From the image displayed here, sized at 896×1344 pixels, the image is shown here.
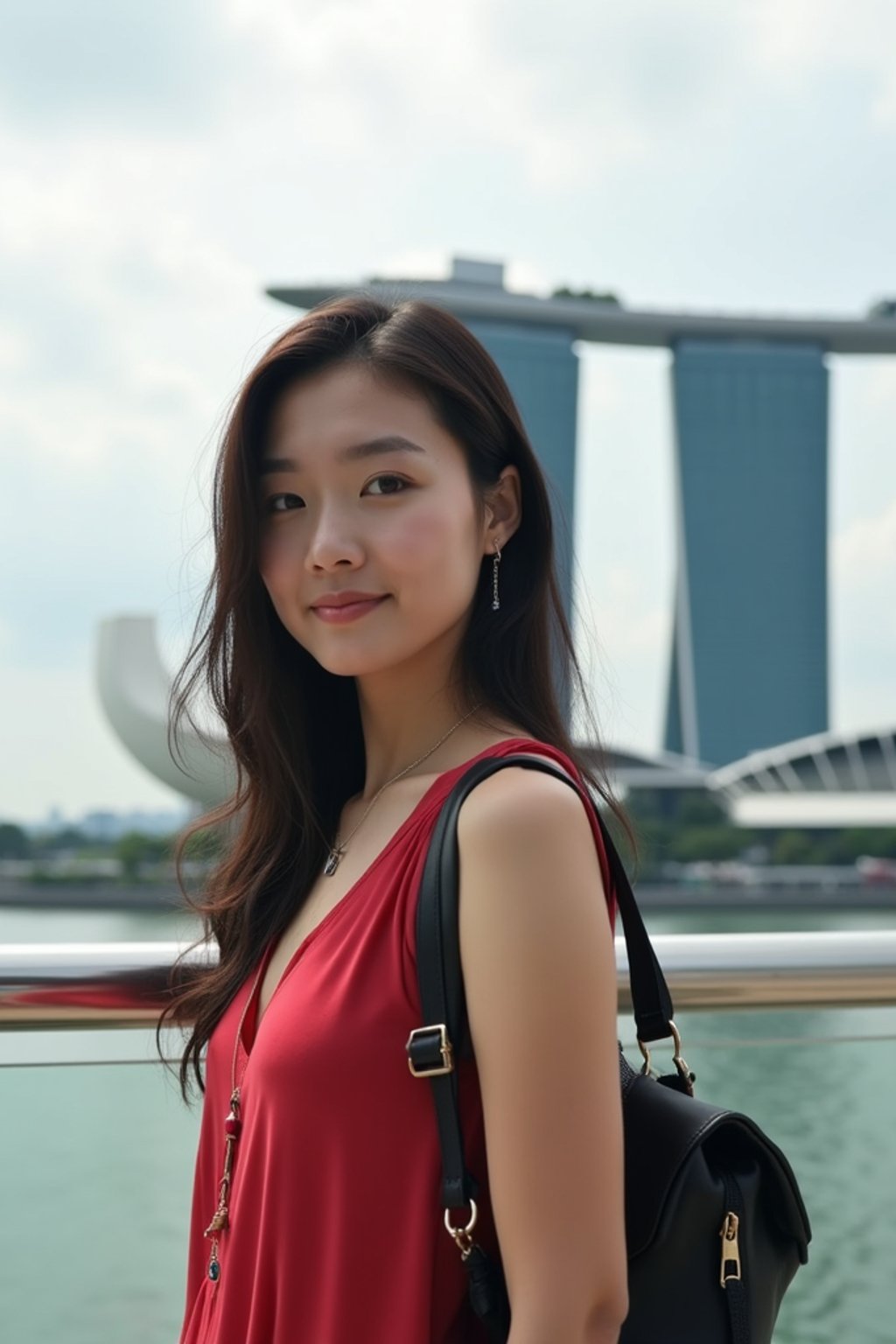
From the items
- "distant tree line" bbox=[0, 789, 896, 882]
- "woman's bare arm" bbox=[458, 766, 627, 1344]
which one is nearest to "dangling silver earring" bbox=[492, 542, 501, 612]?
"woman's bare arm" bbox=[458, 766, 627, 1344]

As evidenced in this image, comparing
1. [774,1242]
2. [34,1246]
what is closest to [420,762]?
→ [774,1242]

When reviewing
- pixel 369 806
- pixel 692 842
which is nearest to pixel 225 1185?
pixel 369 806

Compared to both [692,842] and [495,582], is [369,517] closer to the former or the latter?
[495,582]

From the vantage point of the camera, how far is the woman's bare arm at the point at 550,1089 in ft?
2.76

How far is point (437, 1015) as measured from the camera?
0.88 metres

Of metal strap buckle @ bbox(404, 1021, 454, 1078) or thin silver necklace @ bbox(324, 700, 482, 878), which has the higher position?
thin silver necklace @ bbox(324, 700, 482, 878)

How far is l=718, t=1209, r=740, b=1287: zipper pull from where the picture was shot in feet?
2.97

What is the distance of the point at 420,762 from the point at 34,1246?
0.66m

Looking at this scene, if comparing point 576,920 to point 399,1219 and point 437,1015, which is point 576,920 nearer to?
point 437,1015

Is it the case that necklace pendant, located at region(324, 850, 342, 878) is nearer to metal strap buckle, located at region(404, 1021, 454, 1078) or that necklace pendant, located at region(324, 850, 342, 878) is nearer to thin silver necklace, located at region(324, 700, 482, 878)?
thin silver necklace, located at region(324, 700, 482, 878)

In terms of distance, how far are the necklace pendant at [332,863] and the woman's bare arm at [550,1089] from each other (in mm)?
324

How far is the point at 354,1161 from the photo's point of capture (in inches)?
36.0

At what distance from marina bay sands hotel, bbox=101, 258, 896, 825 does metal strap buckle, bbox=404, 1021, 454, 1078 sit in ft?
146

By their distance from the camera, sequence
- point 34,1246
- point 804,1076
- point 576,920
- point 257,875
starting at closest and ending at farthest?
point 576,920 → point 257,875 → point 34,1246 → point 804,1076
